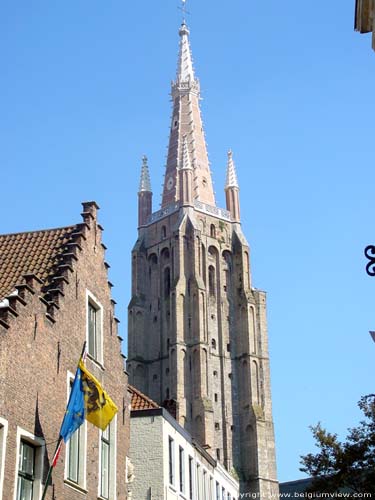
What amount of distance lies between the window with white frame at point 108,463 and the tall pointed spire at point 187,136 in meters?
79.2

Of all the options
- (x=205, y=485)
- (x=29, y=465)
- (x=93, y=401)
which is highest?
(x=205, y=485)

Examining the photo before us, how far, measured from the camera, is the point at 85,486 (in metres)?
20.7

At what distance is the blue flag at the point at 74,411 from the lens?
1891cm

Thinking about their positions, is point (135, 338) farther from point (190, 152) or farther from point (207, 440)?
point (190, 152)

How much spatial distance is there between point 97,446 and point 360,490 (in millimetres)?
12849

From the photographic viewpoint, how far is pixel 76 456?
67.8 feet

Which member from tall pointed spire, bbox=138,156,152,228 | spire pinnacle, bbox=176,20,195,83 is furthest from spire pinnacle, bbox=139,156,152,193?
spire pinnacle, bbox=176,20,195,83

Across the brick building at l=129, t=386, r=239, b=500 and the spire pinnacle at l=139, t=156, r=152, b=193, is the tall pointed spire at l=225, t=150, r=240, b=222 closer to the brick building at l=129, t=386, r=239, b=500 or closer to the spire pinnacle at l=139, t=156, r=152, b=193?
the spire pinnacle at l=139, t=156, r=152, b=193

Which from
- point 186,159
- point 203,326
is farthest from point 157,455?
point 186,159

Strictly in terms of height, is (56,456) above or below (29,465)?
above

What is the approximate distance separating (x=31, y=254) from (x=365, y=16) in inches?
437

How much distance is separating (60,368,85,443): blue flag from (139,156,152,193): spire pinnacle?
287 ft

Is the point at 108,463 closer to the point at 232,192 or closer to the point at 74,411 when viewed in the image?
the point at 74,411

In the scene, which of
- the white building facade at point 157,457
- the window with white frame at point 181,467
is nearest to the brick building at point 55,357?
the white building facade at point 157,457
